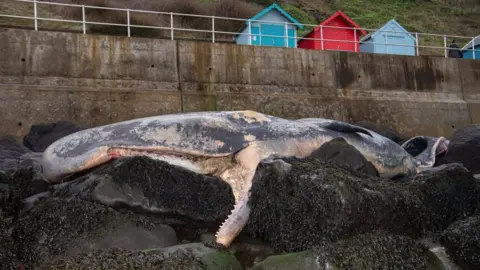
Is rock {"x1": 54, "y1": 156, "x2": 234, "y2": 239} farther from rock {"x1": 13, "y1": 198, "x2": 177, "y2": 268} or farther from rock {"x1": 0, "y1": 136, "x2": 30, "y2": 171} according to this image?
rock {"x1": 0, "y1": 136, "x2": 30, "y2": 171}

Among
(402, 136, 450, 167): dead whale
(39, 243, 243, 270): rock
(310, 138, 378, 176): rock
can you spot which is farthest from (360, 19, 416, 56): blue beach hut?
(39, 243, 243, 270): rock

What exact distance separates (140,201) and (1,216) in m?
1.35

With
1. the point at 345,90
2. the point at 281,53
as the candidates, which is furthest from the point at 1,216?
the point at 345,90

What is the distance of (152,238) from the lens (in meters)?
5.15

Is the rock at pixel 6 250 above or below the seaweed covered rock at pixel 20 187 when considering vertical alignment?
below

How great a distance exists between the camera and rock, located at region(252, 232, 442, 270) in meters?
4.50

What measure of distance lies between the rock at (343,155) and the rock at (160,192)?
50.8 inches

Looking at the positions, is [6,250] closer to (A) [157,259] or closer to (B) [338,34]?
(A) [157,259]

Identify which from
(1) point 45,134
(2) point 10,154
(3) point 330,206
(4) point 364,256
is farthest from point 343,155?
(1) point 45,134

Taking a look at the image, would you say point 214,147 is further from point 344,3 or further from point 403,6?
point 403,6

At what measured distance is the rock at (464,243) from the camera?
5.15m

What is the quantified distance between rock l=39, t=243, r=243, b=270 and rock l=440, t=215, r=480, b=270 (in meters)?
2.20

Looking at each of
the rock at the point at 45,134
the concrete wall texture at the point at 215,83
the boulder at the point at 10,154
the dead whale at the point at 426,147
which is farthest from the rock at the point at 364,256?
the concrete wall texture at the point at 215,83

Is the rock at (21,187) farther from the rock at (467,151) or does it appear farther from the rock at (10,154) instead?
the rock at (467,151)
